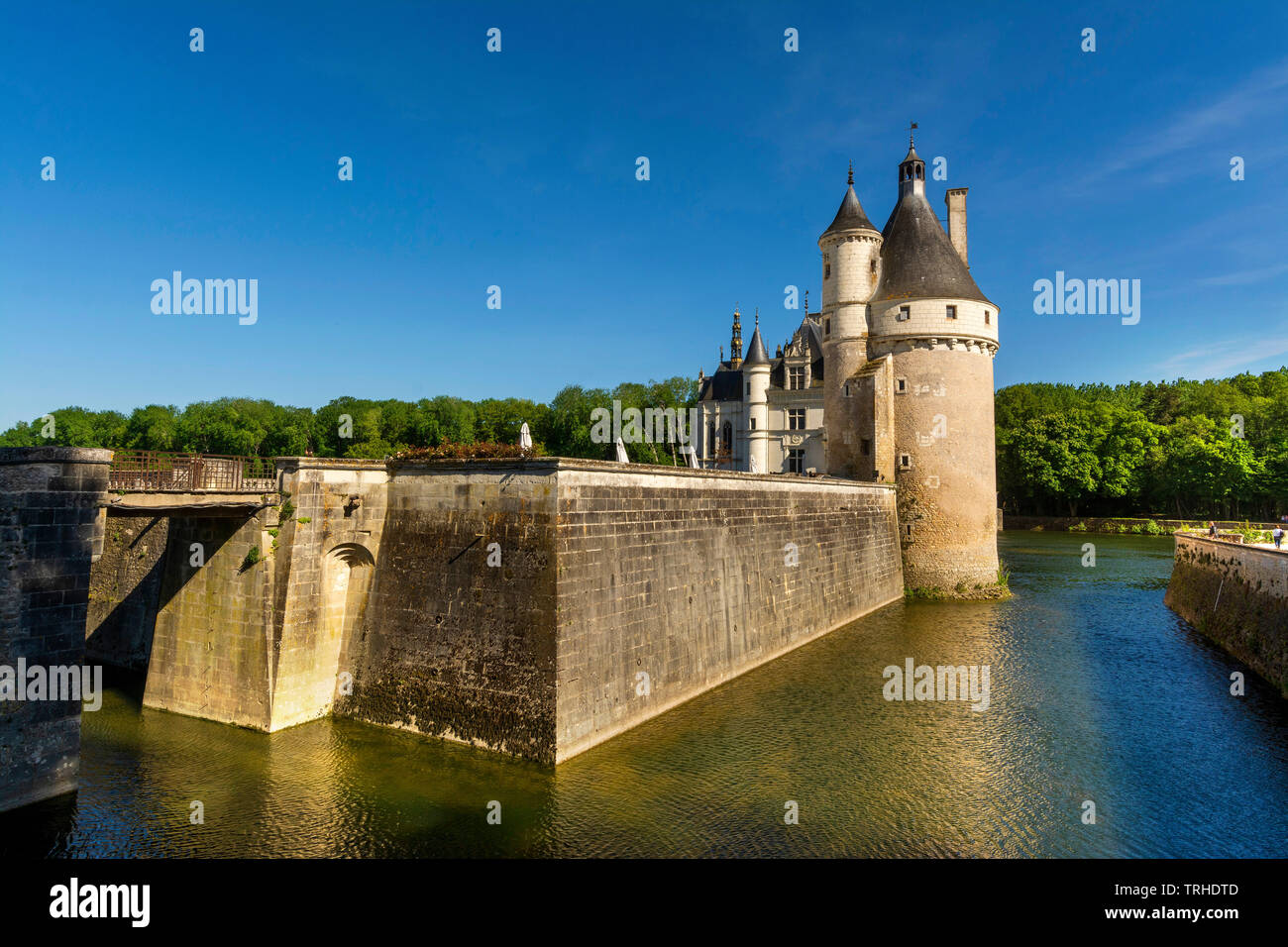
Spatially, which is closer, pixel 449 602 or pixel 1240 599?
pixel 449 602

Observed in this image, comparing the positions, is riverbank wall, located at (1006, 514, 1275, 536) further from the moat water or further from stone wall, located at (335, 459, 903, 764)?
stone wall, located at (335, 459, 903, 764)

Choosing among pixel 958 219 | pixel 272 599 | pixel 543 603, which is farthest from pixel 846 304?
pixel 272 599

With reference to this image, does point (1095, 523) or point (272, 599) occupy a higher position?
point (272, 599)

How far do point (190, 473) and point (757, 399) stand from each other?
139 feet

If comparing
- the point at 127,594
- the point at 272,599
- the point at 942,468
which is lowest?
the point at 127,594

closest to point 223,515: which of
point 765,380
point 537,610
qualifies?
point 537,610

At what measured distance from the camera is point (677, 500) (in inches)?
Answer: 661

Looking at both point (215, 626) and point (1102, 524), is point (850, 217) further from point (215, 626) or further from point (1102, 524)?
point (1102, 524)

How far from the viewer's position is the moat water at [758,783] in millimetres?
10289

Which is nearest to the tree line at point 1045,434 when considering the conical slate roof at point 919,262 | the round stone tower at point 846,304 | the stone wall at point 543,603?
the round stone tower at point 846,304

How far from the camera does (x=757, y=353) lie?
52812 mm

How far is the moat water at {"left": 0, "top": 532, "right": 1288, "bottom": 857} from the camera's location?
33.8 ft

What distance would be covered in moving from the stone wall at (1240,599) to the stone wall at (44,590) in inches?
978
